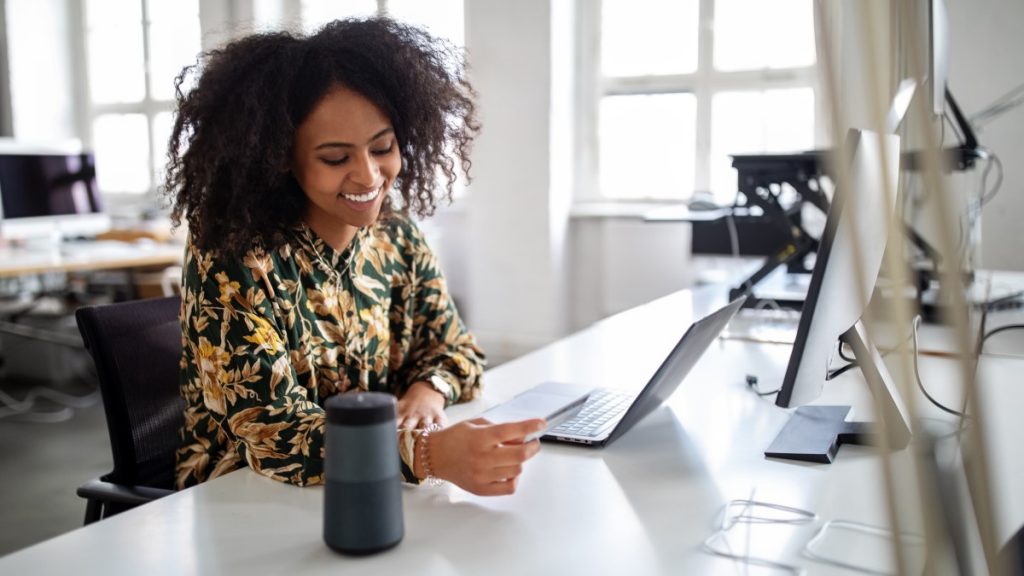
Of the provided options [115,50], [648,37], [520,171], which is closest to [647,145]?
[648,37]

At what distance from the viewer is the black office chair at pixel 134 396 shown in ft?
4.07

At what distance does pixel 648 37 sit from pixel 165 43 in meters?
3.61

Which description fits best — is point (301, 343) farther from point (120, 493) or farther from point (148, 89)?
point (148, 89)

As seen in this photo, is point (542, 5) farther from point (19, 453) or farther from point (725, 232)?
point (19, 453)

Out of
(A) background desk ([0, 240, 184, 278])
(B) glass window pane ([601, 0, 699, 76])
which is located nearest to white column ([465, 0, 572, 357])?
(B) glass window pane ([601, 0, 699, 76])

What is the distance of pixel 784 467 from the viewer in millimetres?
1060

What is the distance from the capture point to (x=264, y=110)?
3.91 feet

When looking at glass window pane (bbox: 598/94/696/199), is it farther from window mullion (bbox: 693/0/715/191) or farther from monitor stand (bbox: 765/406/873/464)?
monitor stand (bbox: 765/406/873/464)

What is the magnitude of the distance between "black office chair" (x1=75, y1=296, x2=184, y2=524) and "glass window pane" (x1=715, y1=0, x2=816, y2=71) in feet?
11.5

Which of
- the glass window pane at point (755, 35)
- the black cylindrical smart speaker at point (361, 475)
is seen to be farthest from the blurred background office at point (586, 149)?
the black cylindrical smart speaker at point (361, 475)

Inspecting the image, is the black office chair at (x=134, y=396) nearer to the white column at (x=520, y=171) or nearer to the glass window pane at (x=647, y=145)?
the white column at (x=520, y=171)

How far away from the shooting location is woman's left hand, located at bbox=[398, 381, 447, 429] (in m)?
1.24

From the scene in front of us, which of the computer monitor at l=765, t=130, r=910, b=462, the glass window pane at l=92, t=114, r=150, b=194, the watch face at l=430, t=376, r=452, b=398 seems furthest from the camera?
the glass window pane at l=92, t=114, r=150, b=194

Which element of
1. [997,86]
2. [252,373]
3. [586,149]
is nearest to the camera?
[252,373]
